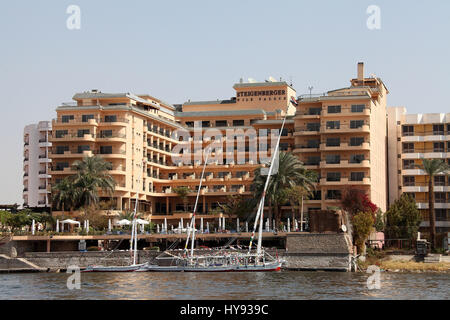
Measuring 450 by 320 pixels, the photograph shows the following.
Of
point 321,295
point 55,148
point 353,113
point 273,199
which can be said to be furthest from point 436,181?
point 321,295

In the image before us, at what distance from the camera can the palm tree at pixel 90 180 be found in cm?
10075

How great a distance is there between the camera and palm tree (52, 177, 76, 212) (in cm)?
9988

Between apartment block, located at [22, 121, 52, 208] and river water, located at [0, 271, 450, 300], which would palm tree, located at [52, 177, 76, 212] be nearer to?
apartment block, located at [22, 121, 52, 208]

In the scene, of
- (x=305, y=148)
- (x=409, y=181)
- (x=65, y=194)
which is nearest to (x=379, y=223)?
(x=305, y=148)

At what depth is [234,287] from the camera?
56.7 meters

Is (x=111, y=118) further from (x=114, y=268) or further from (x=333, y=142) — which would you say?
(x=114, y=268)

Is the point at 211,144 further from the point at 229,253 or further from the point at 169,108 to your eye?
the point at 229,253

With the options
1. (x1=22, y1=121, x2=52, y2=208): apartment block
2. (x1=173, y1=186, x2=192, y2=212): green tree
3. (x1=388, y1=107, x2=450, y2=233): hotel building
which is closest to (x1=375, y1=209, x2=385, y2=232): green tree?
(x1=388, y1=107, x2=450, y2=233): hotel building

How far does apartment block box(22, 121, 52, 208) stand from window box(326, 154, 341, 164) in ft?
156

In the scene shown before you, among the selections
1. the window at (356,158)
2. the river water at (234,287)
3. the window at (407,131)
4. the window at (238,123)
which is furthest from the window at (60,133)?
the window at (407,131)

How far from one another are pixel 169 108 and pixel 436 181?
47.1 metres

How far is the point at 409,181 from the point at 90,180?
4904 cm

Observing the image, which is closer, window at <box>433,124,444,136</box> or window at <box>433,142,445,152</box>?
window at <box>433,142,445,152</box>

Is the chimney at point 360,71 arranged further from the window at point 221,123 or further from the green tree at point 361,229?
the green tree at point 361,229
